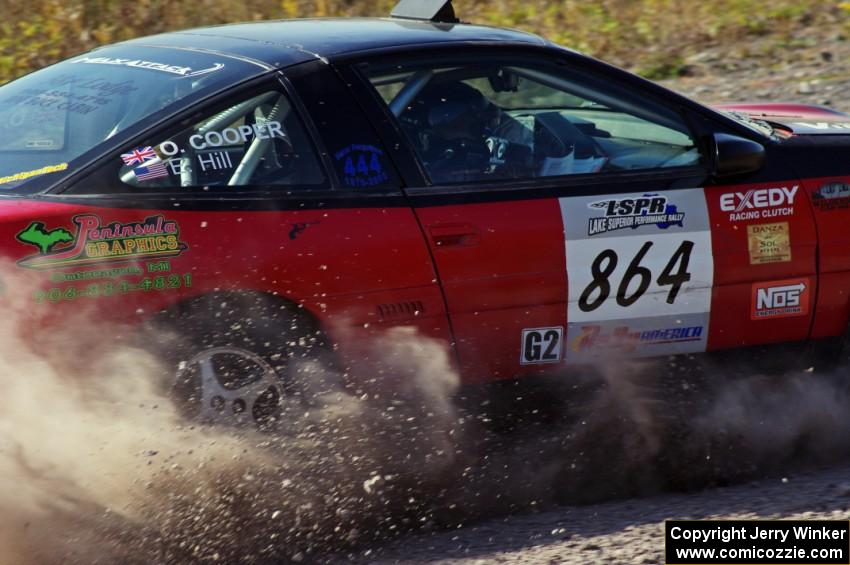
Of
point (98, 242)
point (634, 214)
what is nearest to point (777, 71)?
point (634, 214)

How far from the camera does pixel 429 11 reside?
15.5 ft

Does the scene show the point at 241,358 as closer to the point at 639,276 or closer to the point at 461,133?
the point at 461,133

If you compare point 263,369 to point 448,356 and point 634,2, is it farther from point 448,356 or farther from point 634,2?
point 634,2

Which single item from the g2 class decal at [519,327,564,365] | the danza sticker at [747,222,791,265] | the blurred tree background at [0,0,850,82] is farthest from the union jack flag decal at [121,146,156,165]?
the blurred tree background at [0,0,850,82]

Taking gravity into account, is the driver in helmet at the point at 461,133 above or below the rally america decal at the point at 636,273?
above

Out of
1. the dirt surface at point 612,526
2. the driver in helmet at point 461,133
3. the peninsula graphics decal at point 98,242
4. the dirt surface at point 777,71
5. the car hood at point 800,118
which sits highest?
the driver in helmet at point 461,133

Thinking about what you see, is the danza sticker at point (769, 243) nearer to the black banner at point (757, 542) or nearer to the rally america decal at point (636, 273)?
the rally america decal at point (636, 273)

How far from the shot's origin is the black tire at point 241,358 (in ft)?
11.9

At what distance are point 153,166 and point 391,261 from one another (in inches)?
32.4

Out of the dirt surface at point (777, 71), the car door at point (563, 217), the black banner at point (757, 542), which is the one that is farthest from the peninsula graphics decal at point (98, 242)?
the dirt surface at point (777, 71)

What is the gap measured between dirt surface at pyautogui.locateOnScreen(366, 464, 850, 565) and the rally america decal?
58 cm

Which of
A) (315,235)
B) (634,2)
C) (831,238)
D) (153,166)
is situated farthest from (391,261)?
(634,2)

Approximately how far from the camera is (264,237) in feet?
12.0

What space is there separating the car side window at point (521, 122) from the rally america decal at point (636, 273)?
192 millimetres
